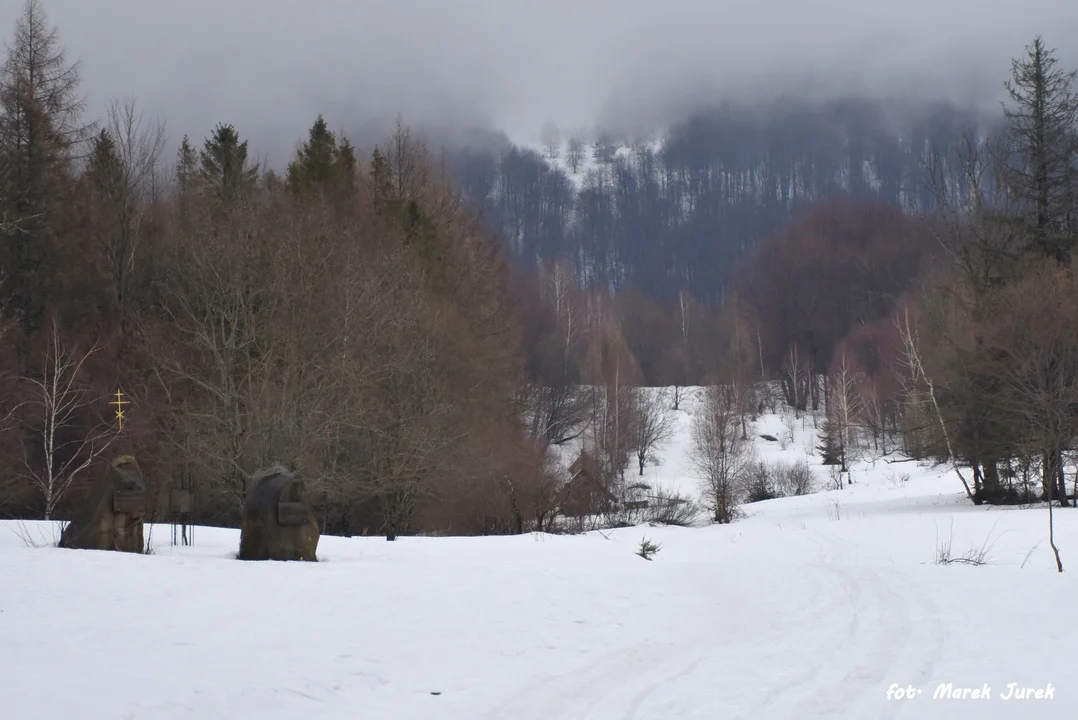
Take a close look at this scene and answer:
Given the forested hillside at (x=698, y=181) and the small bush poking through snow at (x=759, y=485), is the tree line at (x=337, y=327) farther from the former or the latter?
the forested hillside at (x=698, y=181)

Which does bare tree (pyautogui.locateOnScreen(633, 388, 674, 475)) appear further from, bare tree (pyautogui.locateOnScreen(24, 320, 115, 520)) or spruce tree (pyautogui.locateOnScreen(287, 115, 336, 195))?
bare tree (pyautogui.locateOnScreen(24, 320, 115, 520))

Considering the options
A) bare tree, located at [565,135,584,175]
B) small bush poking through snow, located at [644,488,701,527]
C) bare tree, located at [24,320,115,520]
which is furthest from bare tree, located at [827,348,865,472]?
bare tree, located at [565,135,584,175]

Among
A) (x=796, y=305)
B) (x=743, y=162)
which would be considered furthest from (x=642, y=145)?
(x=796, y=305)

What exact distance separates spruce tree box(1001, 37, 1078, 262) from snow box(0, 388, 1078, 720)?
17.8 m

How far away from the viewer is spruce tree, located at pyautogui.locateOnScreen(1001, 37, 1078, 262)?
27797 millimetres

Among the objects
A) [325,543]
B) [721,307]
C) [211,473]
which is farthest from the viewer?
[721,307]

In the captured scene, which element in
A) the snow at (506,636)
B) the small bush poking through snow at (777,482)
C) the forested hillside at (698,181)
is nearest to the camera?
the snow at (506,636)

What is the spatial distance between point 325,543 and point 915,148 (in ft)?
351

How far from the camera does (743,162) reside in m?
111

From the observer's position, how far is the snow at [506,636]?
6137 mm

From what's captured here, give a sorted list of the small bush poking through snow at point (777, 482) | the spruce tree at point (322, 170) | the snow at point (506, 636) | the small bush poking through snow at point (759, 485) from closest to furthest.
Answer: the snow at point (506, 636) → the spruce tree at point (322, 170) → the small bush poking through snow at point (759, 485) → the small bush poking through snow at point (777, 482)

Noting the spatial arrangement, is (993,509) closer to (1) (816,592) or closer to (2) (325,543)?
(1) (816,592)

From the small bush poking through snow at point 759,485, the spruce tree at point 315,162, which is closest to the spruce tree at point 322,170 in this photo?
the spruce tree at point 315,162

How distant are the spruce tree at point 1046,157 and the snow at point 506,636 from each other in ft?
58.4
